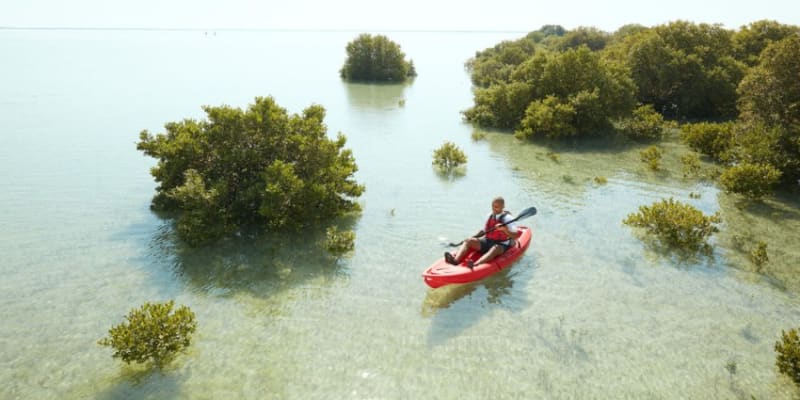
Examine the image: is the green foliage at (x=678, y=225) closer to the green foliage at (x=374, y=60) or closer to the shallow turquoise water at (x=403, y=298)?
the shallow turquoise water at (x=403, y=298)

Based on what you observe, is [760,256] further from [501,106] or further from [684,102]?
[684,102]

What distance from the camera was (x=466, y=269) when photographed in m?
13.0

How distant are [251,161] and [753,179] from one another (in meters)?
20.0

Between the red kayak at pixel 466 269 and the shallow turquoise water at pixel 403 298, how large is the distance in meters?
0.51

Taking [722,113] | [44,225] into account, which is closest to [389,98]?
Answer: [722,113]

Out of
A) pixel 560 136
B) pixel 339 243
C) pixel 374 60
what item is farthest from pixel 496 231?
pixel 374 60

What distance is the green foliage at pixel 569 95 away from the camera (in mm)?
30109

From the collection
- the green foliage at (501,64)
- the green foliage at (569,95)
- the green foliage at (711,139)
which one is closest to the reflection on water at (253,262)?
the green foliage at (569,95)

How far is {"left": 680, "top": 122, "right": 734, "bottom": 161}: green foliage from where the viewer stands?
25.0 meters

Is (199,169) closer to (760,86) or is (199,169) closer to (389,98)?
(760,86)

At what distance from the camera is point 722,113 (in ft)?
119

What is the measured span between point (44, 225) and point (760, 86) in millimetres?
33171

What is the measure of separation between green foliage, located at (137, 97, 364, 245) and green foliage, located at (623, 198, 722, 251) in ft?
37.2

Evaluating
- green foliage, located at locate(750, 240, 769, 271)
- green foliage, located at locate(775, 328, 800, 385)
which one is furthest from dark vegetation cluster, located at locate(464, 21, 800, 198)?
green foliage, located at locate(775, 328, 800, 385)
